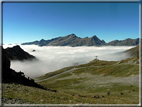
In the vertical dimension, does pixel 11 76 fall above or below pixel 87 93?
above

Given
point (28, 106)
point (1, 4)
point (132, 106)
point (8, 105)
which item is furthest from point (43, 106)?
point (1, 4)

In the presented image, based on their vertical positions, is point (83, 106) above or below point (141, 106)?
below

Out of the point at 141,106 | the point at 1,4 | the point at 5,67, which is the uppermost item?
the point at 1,4

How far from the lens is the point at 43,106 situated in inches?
502

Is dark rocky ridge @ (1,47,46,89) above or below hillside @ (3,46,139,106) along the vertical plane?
above

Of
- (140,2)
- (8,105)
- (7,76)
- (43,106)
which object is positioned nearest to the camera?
(140,2)

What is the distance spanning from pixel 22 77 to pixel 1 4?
2457 centimetres

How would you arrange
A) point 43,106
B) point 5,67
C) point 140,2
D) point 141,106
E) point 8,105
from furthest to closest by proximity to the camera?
1. point 5,67
2. point 43,106
3. point 8,105
4. point 141,106
5. point 140,2

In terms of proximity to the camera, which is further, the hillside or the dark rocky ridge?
the dark rocky ridge

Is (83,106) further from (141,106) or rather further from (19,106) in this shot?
(19,106)

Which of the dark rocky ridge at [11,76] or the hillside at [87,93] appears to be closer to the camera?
the hillside at [87,93]

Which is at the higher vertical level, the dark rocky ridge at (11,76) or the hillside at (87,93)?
the dark rocky ridge at (11,76)

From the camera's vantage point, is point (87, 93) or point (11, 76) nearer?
point (11, 76)

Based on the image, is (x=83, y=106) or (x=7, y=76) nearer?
(x=83, y=106)
